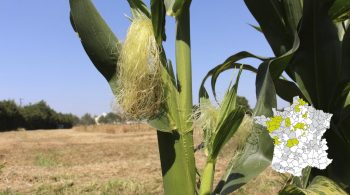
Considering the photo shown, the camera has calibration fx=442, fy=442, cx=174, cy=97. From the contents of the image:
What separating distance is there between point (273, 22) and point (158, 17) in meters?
0.42

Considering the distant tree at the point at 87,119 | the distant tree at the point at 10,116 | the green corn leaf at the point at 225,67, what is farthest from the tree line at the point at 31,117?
the green corn leaf at the point at 225,67

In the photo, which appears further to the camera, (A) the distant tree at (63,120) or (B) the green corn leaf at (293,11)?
(A) the distant tree at (63,120)

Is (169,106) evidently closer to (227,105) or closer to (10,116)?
(227,105)

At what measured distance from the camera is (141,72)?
1097mm

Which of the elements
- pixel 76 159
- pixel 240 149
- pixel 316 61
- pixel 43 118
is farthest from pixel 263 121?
pixel 43 118

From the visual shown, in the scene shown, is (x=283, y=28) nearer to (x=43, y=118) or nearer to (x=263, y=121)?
(x=263, y=121)

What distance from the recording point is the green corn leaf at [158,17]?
3.72 feet

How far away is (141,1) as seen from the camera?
1.22 metres

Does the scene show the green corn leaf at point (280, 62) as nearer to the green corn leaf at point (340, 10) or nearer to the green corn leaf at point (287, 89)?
the green corn leaf at point (340, 10)

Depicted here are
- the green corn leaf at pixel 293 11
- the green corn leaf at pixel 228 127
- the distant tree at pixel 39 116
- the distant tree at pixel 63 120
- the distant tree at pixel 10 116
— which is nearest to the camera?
the green corn leaf at pixel 228 127

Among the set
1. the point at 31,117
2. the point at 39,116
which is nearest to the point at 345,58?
the point at 31,117

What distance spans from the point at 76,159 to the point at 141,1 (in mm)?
9013

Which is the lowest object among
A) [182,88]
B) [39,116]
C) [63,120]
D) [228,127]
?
[228,127]

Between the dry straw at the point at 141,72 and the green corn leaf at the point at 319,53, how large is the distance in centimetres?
48
